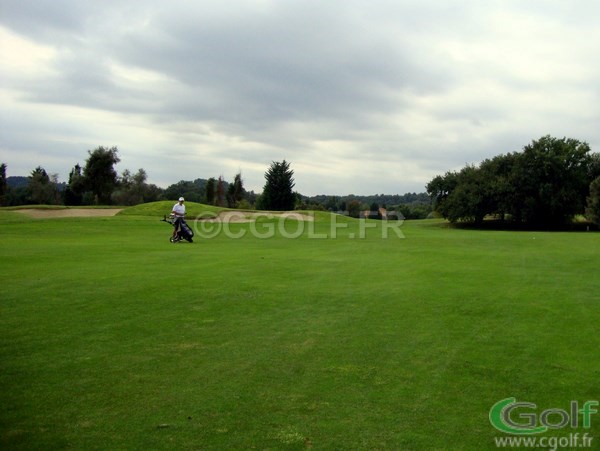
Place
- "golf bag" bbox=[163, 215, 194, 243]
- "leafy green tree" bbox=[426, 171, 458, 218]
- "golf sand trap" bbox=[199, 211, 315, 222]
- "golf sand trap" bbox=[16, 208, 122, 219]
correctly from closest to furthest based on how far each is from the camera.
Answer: "golf bag" bbox=[163, 215, 194, 243]
"golf sand trap" bbox=[16, 208, 122, 219]
"golf sand trap" bbox=[199, 211, 315, 222]
"leafy green tree" bbox=[426, 171, 458, 218]

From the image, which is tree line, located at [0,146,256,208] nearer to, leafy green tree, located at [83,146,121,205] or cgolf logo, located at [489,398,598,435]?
leafy green tree, located at [83,146,121,205]

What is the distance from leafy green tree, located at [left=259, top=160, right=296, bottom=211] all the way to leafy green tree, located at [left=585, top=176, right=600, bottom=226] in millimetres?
42993

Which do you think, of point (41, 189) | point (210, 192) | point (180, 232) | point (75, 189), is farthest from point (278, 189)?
point (180, 232)

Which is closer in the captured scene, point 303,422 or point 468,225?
point 303,422

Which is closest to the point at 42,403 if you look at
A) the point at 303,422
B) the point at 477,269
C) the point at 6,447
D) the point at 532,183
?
the point at 6,447

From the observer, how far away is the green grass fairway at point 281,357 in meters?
4.89

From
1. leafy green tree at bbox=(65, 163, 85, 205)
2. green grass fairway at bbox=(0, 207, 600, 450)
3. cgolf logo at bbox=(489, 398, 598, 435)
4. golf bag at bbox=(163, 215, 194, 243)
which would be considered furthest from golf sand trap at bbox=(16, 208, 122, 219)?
cgolf logo at bbox=(489, 398, 598, 435)

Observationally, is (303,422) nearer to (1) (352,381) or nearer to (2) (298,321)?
(1) (352,381)

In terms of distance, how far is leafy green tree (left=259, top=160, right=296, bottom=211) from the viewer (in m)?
83.5

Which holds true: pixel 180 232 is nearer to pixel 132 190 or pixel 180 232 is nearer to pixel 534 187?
pixel 534 187

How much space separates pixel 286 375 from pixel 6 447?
9.60ft

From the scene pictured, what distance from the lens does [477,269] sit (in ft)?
50.4

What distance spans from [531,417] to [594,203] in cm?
5588

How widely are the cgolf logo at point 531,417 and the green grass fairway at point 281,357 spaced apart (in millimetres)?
75
